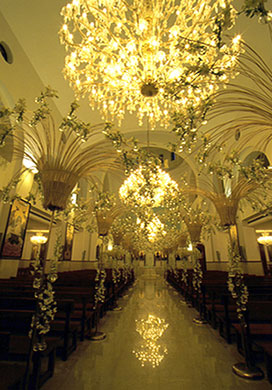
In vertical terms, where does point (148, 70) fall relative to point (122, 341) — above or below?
above

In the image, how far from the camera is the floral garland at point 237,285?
3.61 m

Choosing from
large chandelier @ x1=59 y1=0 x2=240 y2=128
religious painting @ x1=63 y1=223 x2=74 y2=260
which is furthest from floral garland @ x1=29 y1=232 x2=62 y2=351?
religious painting @ x1=63 y1=223 x2=74 y2=260

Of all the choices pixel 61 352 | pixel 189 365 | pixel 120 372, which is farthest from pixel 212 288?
pixel 61 352

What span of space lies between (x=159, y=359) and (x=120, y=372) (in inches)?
31.1

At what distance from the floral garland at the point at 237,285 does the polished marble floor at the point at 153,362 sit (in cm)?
93

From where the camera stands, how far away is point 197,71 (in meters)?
2.32

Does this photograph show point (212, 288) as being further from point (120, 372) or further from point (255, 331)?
point (120, 372)

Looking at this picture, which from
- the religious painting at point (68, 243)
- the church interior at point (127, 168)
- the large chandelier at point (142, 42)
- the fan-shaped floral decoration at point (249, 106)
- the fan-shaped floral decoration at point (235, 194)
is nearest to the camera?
the fan-shaped floral decoration at point (249, 106)

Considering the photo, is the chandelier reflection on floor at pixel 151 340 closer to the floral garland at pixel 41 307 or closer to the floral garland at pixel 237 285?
the floral garland at pixel 237 285

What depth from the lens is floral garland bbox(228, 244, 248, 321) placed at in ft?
11.8

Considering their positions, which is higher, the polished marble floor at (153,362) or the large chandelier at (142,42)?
the large chandelier at (142,42)

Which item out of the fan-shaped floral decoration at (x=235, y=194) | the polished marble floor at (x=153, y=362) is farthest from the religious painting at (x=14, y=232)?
the fan-shaped floral decoration at (x=235, y=194)

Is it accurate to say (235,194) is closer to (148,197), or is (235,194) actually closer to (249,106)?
(249,106)

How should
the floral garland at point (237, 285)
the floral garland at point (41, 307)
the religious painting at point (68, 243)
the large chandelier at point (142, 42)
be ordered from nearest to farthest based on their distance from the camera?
the floral garland at point (41, 307)
the floral garland at point (237, 285)
the large chandelier at point (142, 42)
the religious painting at point (68, 243)
